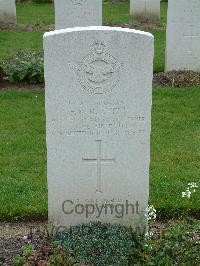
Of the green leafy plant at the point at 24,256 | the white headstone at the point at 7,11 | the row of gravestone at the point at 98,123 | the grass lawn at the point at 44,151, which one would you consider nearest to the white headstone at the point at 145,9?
the white headstone at the point at 7,11

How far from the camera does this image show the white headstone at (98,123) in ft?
13.6

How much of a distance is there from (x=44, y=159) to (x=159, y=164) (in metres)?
1.31

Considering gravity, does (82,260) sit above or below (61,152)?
below

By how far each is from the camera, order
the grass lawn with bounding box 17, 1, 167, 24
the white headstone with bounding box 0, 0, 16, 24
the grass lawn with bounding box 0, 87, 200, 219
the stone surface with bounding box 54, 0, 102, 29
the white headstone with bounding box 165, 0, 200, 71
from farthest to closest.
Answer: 1. the grass lawn with bounding box 17, 1, 167, 24
2. the white headstone with bounding box 0, 0, 16, 24
3. the stone surface with bounding box 54, 0, 102, 29
4. the white headstone with bounding box 165, 0, 200, 71
5. the grass lawn with bounding box 0, 87, 200, 219

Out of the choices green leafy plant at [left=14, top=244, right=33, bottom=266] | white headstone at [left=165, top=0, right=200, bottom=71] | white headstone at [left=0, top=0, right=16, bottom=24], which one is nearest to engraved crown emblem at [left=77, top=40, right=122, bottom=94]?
green leafy plant at [left=14, top=244, right=33, bottom=266]

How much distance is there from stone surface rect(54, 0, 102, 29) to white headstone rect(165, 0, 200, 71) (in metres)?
1.37

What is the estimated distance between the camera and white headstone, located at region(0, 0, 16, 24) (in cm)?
1500

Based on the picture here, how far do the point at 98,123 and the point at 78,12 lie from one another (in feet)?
20.1

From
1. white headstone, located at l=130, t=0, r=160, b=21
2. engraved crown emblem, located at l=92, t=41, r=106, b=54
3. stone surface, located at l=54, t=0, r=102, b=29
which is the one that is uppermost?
engraved crown emblem, located at l=92, t=41, r=106, b=54

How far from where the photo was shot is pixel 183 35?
9680 millimetres

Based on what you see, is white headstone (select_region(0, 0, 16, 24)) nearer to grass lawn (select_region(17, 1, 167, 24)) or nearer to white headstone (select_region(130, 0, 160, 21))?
grass lawn (select_region(17, 1, 167, 24))

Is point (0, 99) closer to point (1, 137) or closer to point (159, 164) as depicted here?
point (1, 137)

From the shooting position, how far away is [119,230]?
176 inches

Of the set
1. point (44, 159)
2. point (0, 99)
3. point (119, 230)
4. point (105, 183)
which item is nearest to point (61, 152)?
point (105, 183)
